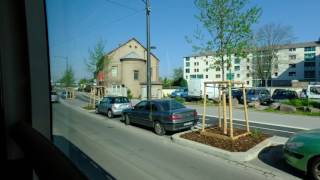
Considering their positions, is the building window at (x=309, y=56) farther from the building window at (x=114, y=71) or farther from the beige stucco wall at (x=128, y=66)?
the building window at (x=114, y=71)

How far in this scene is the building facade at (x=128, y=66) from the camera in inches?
76.3

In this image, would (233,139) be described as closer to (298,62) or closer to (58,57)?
(298,62)

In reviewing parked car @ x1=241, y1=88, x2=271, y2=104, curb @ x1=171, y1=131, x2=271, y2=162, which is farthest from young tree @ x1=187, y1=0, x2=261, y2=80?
parked car @ x1=241, y1=88, x2=271, y2=104

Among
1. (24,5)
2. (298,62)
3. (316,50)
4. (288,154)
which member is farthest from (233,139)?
(24,5)

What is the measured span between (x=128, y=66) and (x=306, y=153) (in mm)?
2783

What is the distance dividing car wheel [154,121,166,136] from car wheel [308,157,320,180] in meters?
4.18

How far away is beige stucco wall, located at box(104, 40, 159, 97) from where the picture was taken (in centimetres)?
194

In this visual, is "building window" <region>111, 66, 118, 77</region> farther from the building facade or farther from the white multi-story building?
the white multi-story building

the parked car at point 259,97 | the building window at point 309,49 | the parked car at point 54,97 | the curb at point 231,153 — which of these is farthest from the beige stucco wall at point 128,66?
the parked car at point 259,97

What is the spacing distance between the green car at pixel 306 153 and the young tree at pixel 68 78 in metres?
3.15

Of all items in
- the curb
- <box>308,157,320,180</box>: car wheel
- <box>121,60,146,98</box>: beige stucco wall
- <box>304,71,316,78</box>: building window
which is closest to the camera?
<box>304,71,316,78</box>: building window

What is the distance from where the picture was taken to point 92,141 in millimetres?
2049

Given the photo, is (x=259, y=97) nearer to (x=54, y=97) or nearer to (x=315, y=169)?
(x=315, y=169)

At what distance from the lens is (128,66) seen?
2496mm
